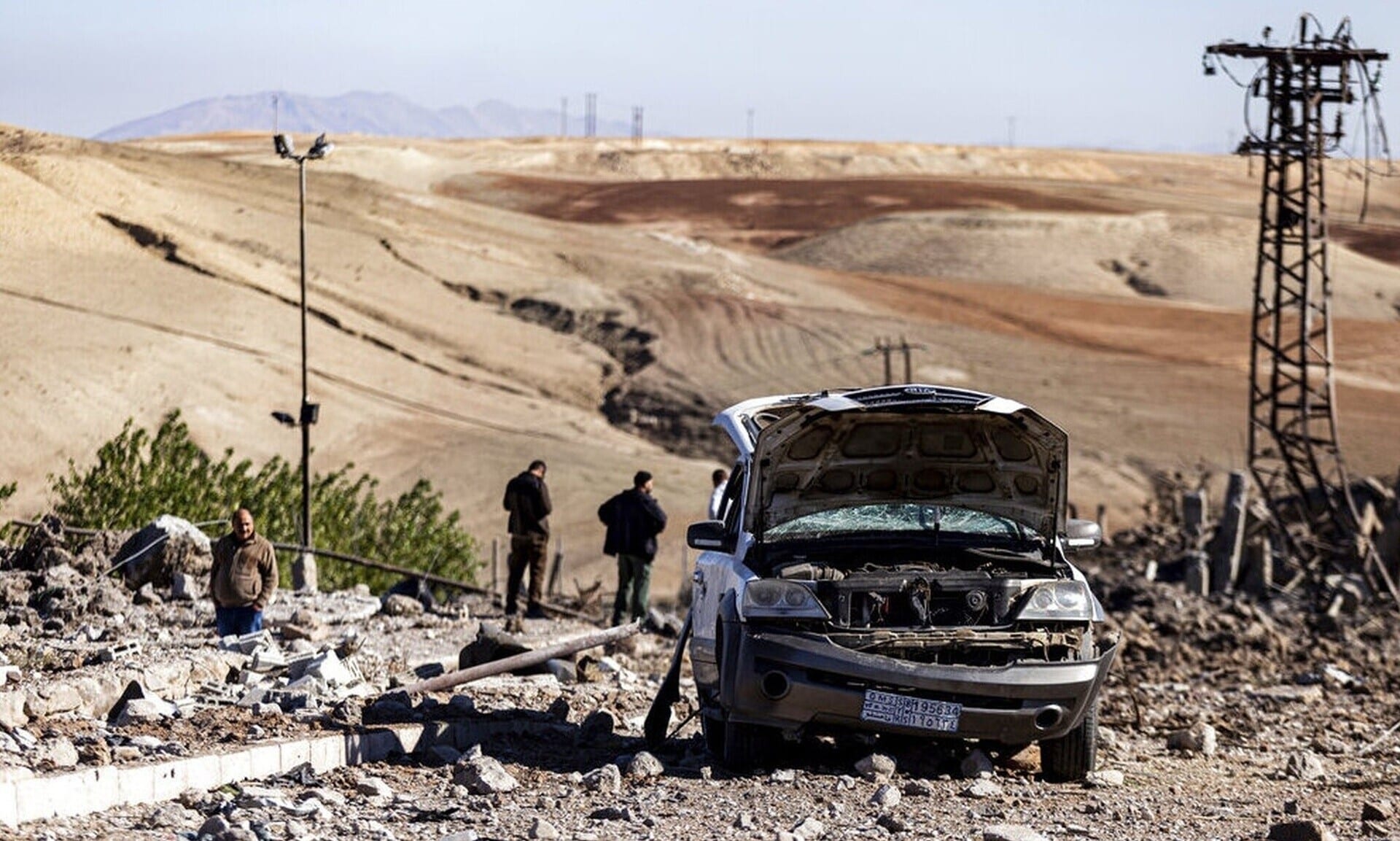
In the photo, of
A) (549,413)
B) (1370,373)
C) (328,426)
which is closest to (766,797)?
(328,426)

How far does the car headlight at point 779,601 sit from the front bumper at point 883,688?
4.3 inches

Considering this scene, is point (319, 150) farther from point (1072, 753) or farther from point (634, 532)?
point (1072, 753)

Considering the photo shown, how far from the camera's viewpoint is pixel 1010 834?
946 cm

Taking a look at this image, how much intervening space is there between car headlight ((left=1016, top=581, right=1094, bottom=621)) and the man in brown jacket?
7.00 m

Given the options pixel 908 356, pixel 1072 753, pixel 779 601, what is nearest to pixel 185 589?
pixel 779 601

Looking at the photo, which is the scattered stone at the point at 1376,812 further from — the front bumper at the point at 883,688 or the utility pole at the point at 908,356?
the utility pole at the point at 908,356

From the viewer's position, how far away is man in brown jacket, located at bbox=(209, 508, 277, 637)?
1633 centimetres

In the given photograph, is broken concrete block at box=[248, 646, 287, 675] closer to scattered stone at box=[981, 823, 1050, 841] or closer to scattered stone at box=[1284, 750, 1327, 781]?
scattered stone at box=[981, 823, 1050, 841]

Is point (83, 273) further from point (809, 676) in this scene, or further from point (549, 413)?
point (809, 676)

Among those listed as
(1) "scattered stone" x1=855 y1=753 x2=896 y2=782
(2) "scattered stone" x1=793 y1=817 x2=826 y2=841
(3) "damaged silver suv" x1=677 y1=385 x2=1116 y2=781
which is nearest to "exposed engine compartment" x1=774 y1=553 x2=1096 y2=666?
(3) "damaged silver suv" x1=677 y1=385 x2=1116 y2=781

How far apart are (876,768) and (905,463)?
72.2 inches

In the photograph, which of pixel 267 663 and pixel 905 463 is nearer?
pixel 905 463

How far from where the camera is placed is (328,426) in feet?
175

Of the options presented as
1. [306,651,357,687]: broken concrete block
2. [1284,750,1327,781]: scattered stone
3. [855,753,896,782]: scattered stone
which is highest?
[855,753,896,782]: scattered stone
